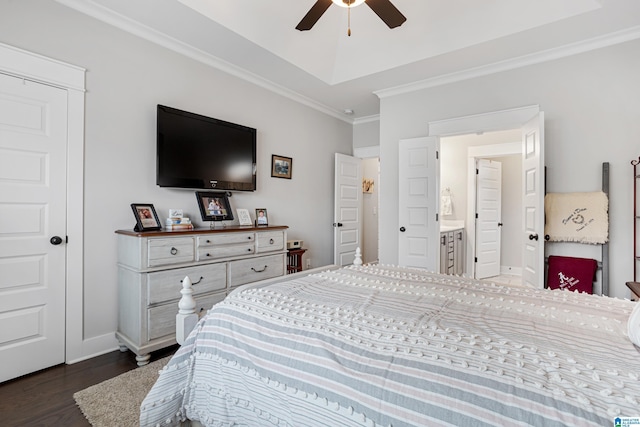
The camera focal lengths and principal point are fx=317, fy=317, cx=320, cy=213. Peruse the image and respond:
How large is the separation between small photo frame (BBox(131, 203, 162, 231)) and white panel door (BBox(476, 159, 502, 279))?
502 cm

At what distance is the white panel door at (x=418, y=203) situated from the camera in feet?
12.7

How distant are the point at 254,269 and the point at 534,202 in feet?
9.30

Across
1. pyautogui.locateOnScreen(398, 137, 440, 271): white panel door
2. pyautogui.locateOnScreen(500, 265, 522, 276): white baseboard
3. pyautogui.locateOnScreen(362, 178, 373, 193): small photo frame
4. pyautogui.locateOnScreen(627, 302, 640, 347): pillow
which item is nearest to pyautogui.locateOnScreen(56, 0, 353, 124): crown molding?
pyautogui.locateOnScreen(398, 137, 440, 271): white panel door

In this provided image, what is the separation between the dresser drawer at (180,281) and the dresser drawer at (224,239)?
20cm

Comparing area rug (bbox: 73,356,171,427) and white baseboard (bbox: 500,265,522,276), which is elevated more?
white baseboard (bbox: 500,265,522,276)

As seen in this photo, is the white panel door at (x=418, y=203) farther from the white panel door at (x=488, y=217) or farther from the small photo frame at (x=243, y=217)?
the white panel door at (x=488, y=217)

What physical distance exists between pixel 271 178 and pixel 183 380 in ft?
9.90

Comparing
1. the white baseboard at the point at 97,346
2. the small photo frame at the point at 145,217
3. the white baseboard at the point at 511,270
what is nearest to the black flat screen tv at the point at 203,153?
the small photo frame at the point at 145,217

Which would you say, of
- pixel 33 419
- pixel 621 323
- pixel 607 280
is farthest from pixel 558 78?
pixel 33 419

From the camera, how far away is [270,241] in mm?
3373

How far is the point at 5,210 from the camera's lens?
2168 mm

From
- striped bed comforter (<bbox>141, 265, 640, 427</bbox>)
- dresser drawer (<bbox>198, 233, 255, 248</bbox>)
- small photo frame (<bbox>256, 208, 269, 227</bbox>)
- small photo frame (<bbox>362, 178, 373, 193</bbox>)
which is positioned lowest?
striped bed comforter (<bbox>141, 265, 640, 427</bbox>)

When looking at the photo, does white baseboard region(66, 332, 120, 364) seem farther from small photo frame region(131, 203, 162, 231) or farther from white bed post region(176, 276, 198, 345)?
white bed post region(176, 276, 198, 345)

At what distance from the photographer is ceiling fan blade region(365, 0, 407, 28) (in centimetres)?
208
